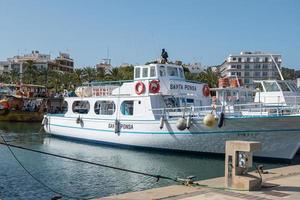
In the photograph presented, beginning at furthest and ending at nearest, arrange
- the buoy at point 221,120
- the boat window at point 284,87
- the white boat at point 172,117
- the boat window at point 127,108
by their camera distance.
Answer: the boat window at point 127,108 < the boat window at point 284,87 < the buoy at point 221,120 < the white boat at point 172,117

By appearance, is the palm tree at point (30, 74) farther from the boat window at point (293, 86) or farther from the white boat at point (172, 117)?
the boat window at point (293, 86)

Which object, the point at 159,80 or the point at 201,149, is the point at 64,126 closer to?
the point at 159,80

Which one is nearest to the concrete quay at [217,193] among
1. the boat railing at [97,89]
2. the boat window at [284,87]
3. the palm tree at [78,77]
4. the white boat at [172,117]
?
the white boat at [172,117]

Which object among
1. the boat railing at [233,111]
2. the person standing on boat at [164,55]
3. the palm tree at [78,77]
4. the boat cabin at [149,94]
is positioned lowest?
the boat railing at [233,111]

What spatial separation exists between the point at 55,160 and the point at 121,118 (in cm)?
619

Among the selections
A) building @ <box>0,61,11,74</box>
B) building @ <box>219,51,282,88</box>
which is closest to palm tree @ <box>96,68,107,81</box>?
building @ <box>219,51,282,88</box>

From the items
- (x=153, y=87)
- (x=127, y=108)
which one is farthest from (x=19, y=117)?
(x=153, y=87)

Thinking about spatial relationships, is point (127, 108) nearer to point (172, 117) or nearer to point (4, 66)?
point (172, 117)

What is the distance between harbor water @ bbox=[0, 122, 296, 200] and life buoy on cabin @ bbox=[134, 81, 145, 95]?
3.59m

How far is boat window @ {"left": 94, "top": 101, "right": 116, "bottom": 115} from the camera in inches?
1161

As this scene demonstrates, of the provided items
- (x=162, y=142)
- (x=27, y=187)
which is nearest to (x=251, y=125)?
(x=162, y=142)

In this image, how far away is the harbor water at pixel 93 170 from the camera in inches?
604

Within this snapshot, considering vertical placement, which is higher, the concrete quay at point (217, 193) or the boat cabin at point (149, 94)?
the boat cabin at point (149, 94)

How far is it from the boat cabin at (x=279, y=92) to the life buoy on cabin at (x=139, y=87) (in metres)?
7.40
